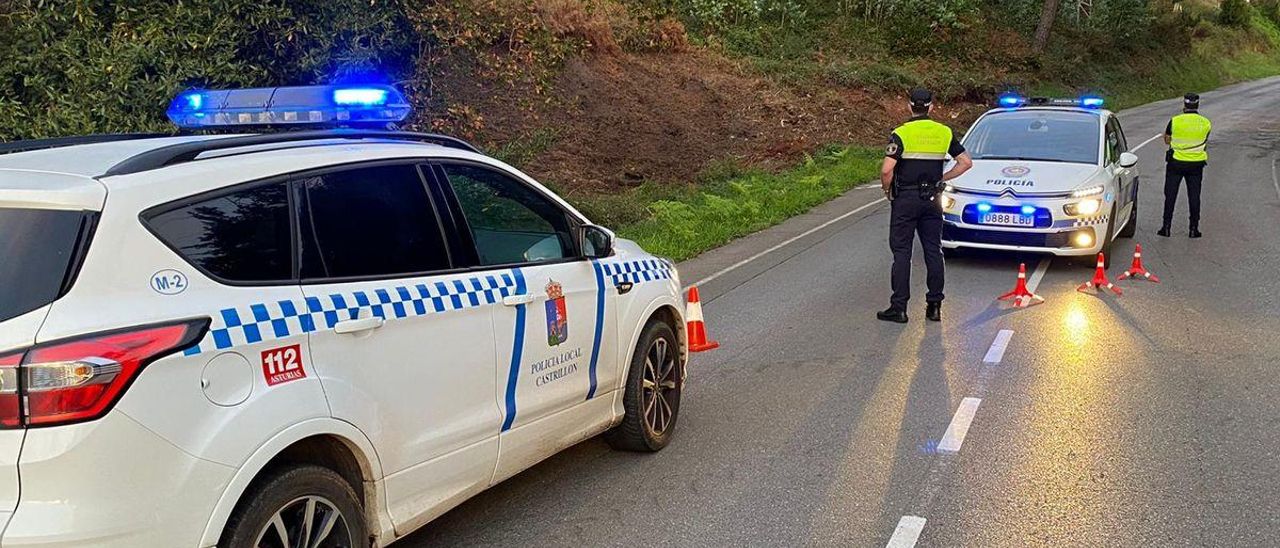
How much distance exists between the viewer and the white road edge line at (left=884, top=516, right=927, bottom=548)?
450cm

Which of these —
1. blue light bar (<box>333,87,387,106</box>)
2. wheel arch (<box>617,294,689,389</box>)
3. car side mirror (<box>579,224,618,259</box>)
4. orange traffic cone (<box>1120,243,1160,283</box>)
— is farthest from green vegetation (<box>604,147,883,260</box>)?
blue light bar (<box>333,87,387,106</box>)

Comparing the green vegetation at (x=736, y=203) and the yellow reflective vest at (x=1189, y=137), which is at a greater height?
the yellow reflective vest at (x=1189, y=137)

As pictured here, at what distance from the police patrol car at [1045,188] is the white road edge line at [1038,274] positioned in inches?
10.2

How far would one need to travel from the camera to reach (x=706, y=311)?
373 inches

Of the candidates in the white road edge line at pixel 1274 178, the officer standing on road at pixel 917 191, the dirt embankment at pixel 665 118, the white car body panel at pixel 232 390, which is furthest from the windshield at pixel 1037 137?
the white car body panel at pixel 232 390

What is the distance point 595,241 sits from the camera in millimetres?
5164

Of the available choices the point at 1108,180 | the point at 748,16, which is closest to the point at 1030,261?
the point at 1108,180

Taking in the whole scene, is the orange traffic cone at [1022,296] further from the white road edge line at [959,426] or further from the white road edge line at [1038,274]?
the white road edge line at [959,426]

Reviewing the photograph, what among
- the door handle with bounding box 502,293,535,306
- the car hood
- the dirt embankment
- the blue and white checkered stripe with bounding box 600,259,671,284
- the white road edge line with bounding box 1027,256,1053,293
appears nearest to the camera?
the door handle with bounding box 502,293,535,306

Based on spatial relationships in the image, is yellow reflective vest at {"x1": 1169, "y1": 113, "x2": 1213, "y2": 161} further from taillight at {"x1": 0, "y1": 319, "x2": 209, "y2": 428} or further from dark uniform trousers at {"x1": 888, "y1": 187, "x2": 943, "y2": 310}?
taillight at {"x1": 0, "y1": 319, "x2": 209, "y2": 428}

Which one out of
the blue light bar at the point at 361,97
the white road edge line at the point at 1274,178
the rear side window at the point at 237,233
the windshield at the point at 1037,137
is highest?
the blue light bar at the point at 361,97

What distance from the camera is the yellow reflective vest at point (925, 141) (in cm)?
880

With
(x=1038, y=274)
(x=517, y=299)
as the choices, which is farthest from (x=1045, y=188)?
(x=517, y=299)

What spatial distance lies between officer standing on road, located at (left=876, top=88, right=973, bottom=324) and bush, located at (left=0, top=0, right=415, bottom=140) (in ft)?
17.7
